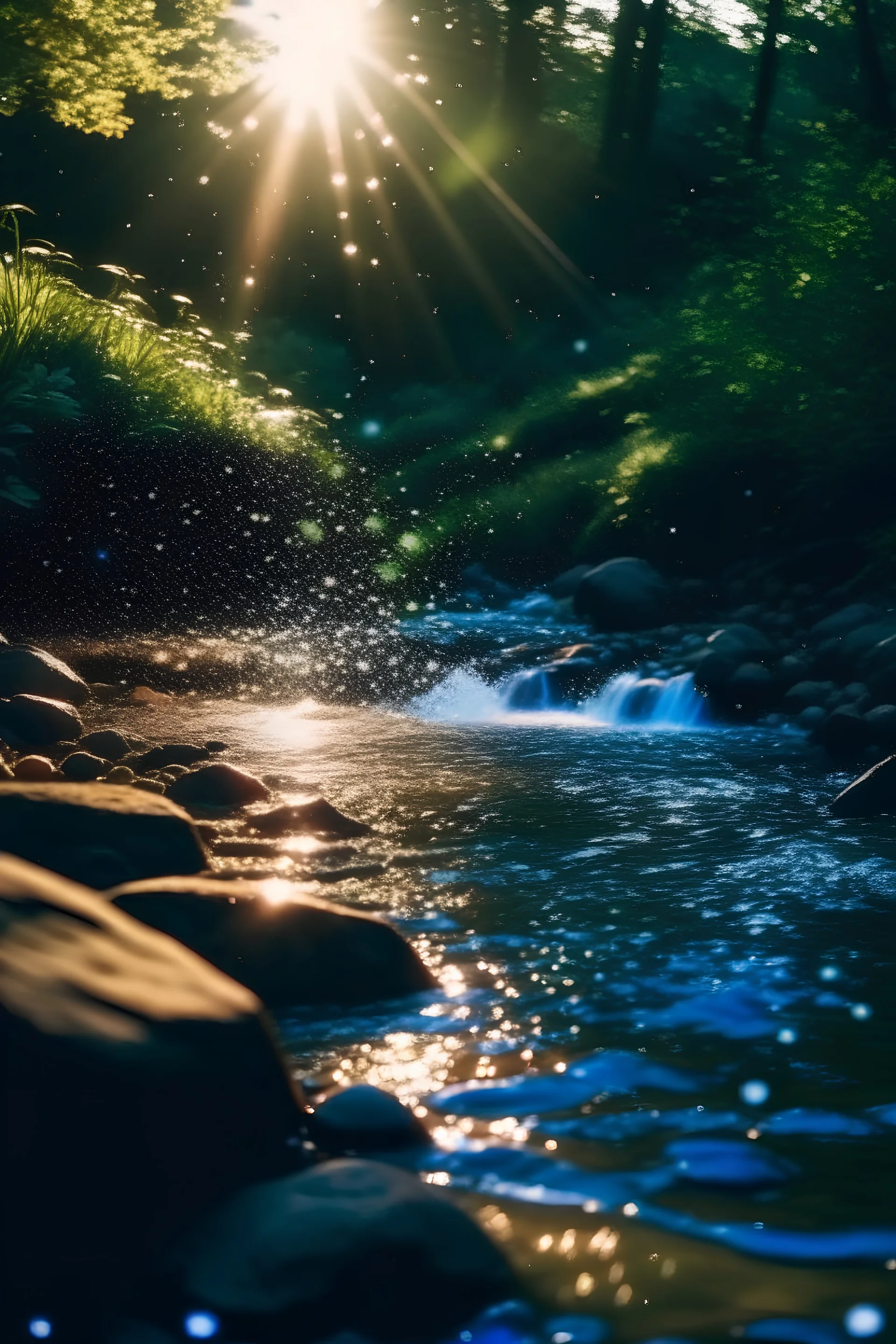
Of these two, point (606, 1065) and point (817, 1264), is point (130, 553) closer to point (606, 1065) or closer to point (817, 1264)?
point (606, 1065)

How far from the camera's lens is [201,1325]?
237 centimetres

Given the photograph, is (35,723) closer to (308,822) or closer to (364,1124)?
(308,822)

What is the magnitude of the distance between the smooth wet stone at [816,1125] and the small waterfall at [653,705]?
6.57m

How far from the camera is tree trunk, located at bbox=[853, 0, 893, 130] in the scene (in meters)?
20.6

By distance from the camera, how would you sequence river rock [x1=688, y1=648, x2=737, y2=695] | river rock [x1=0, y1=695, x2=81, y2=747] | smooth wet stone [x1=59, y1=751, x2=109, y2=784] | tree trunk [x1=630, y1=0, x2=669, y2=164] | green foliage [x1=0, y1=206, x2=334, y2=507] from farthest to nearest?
tree trunk [x1=630, y1=0, x2=669, y2=164] → green foliage [x1=0, y1=206, x2=334, y2=507] → river rock [x1=688, y1=648, x2=737, y2=695] → river rock [x1=0, y1=695, x2=81, y2=747] → smooth wet stone [x1=59, y1=751, x2=109, y2=784]

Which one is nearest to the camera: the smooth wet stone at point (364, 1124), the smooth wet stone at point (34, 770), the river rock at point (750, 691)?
the smooth wet stone at point (364, 1124)

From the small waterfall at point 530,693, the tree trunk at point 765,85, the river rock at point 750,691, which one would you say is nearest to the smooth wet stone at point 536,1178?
the river rock at point 750,691

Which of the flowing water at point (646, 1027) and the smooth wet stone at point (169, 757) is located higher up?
the flowing water at point (646, 1027)

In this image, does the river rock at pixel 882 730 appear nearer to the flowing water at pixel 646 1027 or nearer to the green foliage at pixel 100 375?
the flowing water at pixel 646 1027

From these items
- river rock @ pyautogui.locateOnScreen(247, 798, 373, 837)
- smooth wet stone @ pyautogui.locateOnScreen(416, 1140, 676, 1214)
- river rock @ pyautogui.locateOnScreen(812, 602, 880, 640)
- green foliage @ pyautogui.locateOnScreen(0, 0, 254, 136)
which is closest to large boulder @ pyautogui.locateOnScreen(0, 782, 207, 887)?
river rock @ pyautogui.locateOnScreen(247, 798, 373, 837)

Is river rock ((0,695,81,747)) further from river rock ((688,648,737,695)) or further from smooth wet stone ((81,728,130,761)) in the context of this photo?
river rock ((688,648,737,695))

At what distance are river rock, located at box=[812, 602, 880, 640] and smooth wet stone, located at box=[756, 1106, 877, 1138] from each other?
7642 mm

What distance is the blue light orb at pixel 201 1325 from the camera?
236cm

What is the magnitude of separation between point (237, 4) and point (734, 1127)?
23550mm
